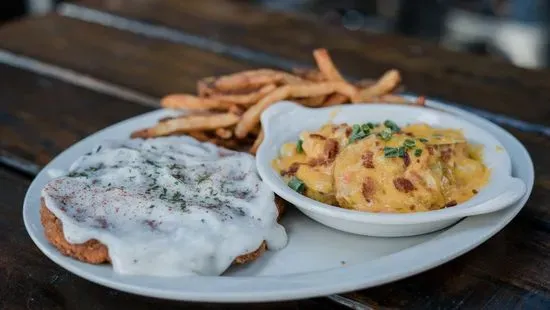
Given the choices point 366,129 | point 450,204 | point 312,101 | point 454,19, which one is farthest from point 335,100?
point 454,19

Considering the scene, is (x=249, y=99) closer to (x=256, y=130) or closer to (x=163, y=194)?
(x=256, y=130)

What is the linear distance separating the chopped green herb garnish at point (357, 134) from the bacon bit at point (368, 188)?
15 centimetres

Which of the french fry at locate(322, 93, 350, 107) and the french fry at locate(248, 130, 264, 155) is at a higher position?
the french fry at locate(322, 93, 350, 107)

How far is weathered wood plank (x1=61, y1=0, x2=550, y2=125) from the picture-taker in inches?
113

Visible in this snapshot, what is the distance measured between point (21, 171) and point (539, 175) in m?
1.53

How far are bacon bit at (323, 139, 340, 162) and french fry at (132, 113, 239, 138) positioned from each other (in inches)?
15.4

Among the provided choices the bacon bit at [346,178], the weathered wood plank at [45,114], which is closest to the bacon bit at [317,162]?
the bacon bit at [346,178]

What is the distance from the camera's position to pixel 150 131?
2.25 metres

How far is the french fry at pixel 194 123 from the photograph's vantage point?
222 centimetres

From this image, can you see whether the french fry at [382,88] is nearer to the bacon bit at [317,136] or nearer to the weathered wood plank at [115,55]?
the bacon bit at [317,136]

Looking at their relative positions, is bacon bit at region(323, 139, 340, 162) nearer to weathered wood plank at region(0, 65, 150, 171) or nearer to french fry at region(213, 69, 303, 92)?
french fry at region(213, 69, 303, 92)

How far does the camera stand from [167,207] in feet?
5.61

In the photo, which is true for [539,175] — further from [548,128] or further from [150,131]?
[150,131]

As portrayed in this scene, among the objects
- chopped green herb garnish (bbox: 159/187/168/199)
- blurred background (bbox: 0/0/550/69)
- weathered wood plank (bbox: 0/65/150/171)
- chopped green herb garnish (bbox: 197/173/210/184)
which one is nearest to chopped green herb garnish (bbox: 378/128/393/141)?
chopped green herb garnish (bbox: 197/173/210/184)
